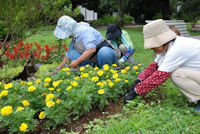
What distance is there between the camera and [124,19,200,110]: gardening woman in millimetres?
2402

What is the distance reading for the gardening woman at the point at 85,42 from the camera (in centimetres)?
358

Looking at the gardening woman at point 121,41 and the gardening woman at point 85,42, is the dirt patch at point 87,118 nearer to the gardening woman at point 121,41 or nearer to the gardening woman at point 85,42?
the gardening woman at point 85,42

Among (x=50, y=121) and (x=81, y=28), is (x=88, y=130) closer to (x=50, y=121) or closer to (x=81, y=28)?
(x=50, y=121)

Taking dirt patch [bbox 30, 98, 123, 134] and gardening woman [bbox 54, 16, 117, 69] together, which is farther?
gardening woman [bbox 54, 16, 117, 69]

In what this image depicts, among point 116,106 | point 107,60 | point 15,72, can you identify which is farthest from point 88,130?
point 15,72

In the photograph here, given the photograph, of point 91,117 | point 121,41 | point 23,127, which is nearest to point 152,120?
point 91,117

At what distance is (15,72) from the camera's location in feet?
14.0

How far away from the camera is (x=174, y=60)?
239 cm

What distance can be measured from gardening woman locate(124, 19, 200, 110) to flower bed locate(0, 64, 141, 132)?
1.42 feet

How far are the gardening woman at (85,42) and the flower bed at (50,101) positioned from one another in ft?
2.40

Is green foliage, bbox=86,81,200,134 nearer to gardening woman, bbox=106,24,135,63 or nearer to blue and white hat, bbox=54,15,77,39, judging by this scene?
gardening woman, bbox=106,24,135,63

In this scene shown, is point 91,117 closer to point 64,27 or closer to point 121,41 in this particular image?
point 64,27

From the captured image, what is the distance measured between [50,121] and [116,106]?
809 millimetres

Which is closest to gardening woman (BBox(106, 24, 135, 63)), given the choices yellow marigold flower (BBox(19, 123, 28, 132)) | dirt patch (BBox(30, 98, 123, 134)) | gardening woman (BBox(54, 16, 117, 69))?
gardening woman (BBox(54, 16, 117, 69))
